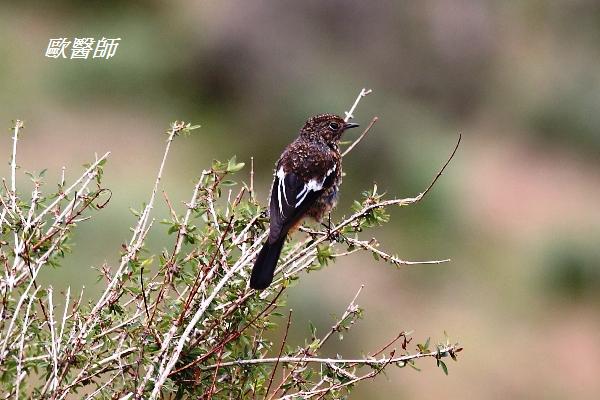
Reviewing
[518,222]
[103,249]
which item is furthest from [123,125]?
[518,222]

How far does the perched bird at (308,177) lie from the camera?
4.68 metres

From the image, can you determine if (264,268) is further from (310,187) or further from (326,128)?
(326,128)

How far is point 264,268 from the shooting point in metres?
3.96

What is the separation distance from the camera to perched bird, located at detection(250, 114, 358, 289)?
15.4 feet

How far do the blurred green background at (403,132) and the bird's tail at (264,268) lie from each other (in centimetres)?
721

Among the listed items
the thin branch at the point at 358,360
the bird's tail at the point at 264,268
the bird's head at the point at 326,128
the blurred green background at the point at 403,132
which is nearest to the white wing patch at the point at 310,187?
the bird's head at the point at 326,128

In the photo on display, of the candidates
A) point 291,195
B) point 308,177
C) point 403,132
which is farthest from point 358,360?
point 403,132

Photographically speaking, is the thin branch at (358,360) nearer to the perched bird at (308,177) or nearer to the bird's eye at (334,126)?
the perched bird at (308,177)

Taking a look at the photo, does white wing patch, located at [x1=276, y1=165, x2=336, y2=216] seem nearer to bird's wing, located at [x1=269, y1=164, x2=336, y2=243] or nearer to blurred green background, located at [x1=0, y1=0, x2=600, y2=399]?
bird's wing, located at [x1=269, y1=164, x2=336, y2=243]

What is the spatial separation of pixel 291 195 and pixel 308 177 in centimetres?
31

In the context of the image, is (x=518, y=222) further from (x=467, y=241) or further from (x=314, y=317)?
(x=314, y=317)

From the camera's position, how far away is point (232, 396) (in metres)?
3.91

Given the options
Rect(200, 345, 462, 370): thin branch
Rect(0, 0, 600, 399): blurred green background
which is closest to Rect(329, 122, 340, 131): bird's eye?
Rect(200, 345, 462, 370): thin branch

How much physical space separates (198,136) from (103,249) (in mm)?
4929
